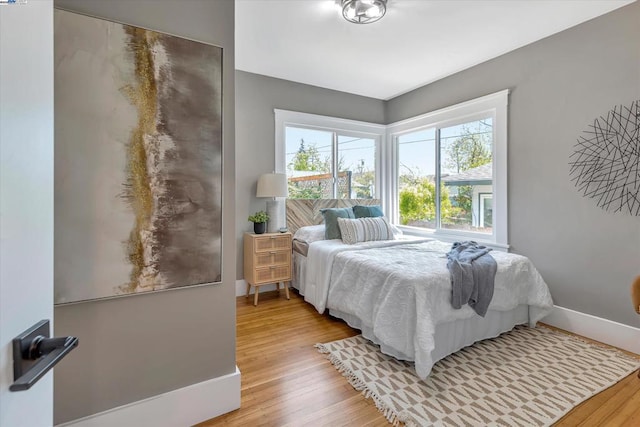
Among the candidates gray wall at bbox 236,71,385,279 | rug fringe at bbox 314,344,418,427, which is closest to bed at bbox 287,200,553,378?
rug fringe at bbox 314,344,418,427

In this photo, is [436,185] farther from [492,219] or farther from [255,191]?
[255,191]

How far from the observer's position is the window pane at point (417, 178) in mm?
4336

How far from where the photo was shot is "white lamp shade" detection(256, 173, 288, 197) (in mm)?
3539

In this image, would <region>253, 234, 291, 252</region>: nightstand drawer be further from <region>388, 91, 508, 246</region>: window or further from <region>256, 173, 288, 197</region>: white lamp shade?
<region>388, 91, 508, 246</region>: window

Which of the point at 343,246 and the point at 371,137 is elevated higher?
the point at 371,137

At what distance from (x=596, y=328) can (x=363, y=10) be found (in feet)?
11.2

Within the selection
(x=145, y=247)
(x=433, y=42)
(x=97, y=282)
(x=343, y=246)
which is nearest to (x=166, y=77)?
(x=145, y=247)

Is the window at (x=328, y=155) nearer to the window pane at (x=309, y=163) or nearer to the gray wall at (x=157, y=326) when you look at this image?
the window pane at (x=309, y=163)

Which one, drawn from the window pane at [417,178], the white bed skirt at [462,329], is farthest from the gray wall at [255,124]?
the white bed skirt at [462,329]

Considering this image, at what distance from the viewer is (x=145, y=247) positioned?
1.49 metres

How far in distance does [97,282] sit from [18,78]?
1.14 metres

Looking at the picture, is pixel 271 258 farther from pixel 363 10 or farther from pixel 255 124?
pixel 363 10

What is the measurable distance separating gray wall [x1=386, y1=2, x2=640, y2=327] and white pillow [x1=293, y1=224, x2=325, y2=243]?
2164 millimetres

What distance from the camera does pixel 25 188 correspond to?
56 cm
